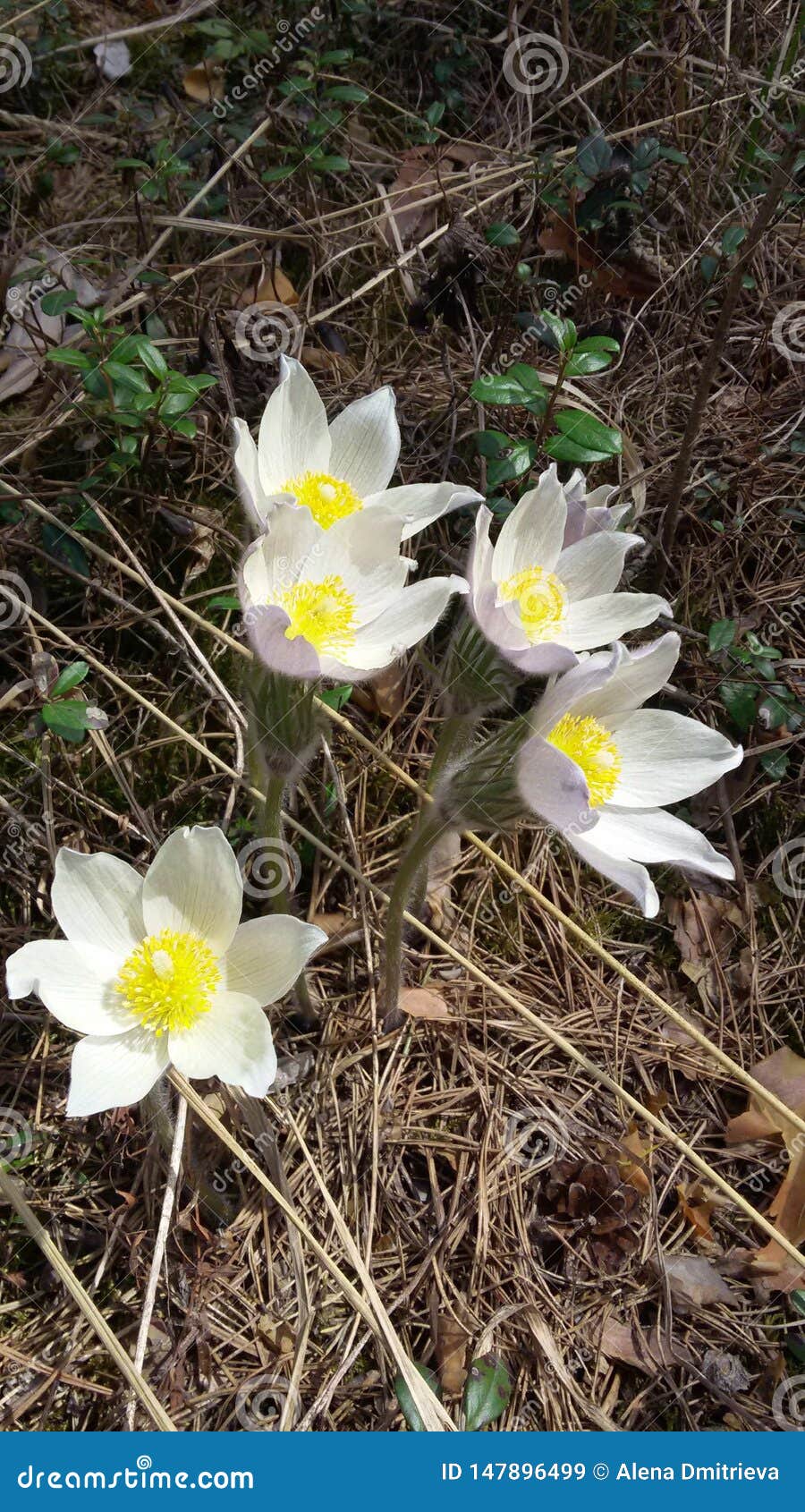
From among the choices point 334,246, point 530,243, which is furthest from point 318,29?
point 530,243

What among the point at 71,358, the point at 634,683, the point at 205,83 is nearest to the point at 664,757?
the point at 634,683

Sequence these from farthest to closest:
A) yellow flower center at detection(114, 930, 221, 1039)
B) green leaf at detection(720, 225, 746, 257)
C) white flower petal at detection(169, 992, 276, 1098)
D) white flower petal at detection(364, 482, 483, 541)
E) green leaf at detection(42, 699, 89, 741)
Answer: green leaf at detection(720, 225, 746, 257) < green leaf at detection(42, 699, 89, 741) < white flower petal at detection(364, 482, 483, 541) < yellow flower center at detection(114, 930, 221, 1039) < white flower petal at detection(169, 992, 276, 1098)

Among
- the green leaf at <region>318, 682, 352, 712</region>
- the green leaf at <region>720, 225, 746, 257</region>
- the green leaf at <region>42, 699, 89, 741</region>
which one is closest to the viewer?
the green leaf at <region>42, 699, 89, 741</region>

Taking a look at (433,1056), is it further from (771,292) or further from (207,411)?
(771,292)

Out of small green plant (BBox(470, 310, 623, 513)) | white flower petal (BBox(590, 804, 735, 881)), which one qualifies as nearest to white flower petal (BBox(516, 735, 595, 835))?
white flower petal (BBox(590, 804, 735, 881))

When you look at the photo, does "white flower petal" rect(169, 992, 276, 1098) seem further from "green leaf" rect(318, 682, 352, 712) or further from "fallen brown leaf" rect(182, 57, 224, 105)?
Answer: "fallen brown leaf" rect(182, 57, 224, 105)
